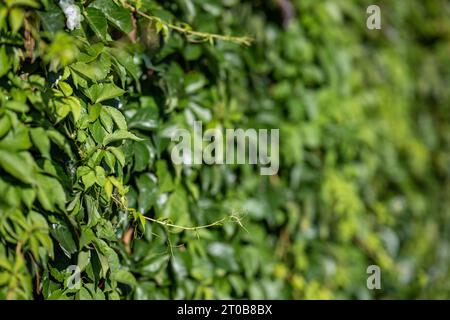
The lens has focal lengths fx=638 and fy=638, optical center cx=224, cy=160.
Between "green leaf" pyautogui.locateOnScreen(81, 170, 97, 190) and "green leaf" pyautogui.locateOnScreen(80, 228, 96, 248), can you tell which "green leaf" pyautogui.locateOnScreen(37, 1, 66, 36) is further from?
"green leaf" pyautogui.locateOnScreen(80, 228, 96, 248)

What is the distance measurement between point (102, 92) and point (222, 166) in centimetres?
95

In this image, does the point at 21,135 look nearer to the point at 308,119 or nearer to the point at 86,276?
the point at 86,276

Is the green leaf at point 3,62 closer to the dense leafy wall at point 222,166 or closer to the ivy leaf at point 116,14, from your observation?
the dense leafy wall at point 222,166

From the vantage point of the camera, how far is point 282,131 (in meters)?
3.27

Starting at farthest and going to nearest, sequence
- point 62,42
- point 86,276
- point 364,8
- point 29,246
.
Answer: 1. point 364,8
2. point 86,276
3. point 29,246
4. point 62,42

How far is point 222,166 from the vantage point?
9.37 feet

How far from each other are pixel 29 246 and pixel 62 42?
570mm

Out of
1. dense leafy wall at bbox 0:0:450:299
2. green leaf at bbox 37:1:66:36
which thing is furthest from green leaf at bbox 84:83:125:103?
green leaf at bbox 37:1:66:36

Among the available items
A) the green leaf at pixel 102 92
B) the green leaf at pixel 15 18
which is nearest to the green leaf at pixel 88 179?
the green leaf at pixel 102 92

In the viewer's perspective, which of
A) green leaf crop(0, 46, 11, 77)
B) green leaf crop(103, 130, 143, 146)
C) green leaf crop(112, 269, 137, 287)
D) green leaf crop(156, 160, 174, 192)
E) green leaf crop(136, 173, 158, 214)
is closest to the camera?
green leaf crop(0, 46, 11, 77)

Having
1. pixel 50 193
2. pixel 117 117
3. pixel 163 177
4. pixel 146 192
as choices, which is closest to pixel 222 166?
pixel 163 177

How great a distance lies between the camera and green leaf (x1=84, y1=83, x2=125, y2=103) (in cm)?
198
